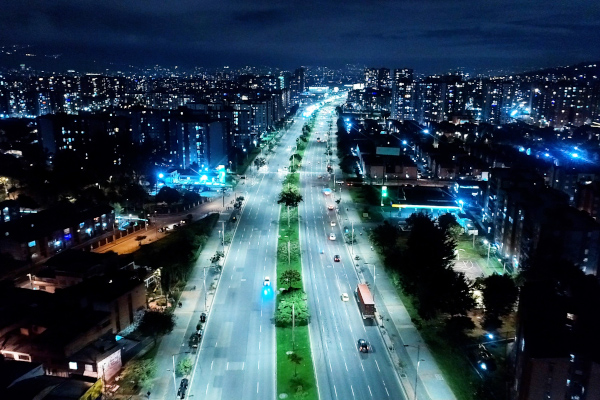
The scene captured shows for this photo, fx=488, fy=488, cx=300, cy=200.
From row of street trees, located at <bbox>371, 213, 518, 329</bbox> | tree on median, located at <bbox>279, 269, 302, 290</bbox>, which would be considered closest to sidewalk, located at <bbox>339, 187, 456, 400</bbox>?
row of street trees, located at <bbox>371, 213, 518, 329</bbox>

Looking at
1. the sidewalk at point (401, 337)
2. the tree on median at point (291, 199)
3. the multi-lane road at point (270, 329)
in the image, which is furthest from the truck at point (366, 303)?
the tree on median at point (291, 199)

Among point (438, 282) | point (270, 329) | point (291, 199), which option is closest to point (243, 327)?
point (270, 329)

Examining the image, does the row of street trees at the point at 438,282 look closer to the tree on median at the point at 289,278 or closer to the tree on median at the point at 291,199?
the tree on median at the point at 289,278

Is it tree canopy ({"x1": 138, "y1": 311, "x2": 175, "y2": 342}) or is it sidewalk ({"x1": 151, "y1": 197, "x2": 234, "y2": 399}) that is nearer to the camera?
sidewalk ({"x1": 151, "y1": 197, "x2": 234, "y2": 399})

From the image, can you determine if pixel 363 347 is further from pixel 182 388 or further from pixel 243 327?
pixel 182 388

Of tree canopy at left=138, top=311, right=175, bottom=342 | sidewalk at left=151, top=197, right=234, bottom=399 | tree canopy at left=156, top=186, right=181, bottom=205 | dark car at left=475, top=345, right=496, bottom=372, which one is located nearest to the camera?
sidewalk at left=151, top=197, right=234, bottom=399

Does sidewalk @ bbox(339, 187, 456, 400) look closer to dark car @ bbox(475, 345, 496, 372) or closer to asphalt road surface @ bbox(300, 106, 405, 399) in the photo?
asphalt road surface @ bbox(300, 106, 405, 399)
